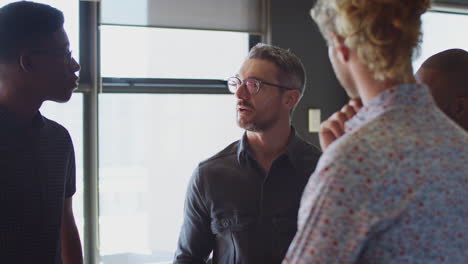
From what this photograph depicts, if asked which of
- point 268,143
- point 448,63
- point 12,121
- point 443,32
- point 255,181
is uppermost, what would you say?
point 443,32

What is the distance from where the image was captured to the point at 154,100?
3.07m

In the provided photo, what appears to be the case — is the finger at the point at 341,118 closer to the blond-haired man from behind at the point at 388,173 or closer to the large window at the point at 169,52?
the blond-haired man from behind at the point at 388,173

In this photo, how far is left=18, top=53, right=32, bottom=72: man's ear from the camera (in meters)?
1.58

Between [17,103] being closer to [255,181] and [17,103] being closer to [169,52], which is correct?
[255,181]

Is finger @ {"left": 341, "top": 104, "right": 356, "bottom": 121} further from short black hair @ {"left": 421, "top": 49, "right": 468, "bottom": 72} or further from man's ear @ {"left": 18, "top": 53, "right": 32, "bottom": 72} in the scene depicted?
man's ear @ {"left": 18, "top": 53, "right": 32, "bottom": 72}

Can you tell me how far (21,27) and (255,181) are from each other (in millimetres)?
924

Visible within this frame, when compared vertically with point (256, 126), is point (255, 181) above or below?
below

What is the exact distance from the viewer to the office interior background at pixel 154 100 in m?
2.89

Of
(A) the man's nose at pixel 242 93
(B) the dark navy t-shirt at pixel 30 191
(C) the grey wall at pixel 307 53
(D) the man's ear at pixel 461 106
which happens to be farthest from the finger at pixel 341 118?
(C) the grey wall at pixel 307 53

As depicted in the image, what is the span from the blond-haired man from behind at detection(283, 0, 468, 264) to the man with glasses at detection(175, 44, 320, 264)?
883 mm

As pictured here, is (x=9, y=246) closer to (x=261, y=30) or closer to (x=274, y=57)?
(x=274, y=57)

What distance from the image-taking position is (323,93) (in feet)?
11.1

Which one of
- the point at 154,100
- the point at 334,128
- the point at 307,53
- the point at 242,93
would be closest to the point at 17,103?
the point at 242,93

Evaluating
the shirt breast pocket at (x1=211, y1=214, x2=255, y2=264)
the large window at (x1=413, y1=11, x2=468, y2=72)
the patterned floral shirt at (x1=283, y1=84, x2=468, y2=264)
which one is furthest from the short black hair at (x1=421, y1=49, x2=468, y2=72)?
the large window at (x1=413, y1=11, x2=468, y2=72)
